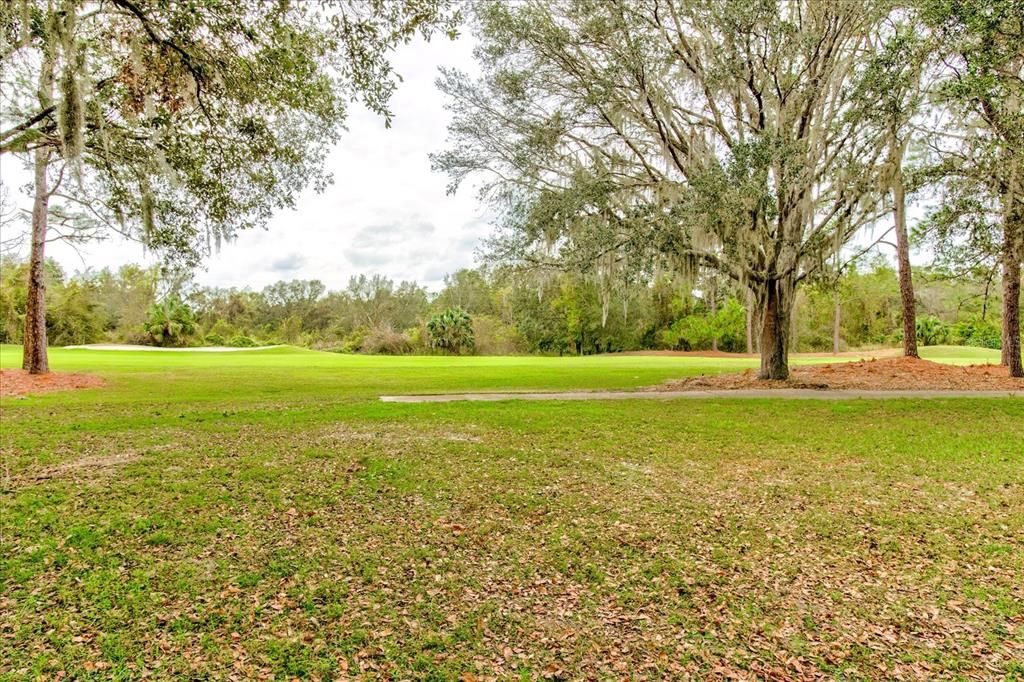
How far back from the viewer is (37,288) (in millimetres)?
13094

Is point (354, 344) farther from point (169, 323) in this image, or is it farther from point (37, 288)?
point (37, 288)

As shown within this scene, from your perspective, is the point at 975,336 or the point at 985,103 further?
the point at 975,336

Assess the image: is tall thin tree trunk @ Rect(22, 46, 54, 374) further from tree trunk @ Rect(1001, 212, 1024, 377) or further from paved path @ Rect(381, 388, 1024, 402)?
tree trunk @ Rect(1001, 212, 1024, 377)

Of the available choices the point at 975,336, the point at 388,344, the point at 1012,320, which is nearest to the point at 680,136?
the point at 1012,320

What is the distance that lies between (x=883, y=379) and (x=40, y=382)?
831 inches

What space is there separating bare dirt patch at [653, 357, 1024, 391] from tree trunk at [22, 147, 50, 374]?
15.7 meters

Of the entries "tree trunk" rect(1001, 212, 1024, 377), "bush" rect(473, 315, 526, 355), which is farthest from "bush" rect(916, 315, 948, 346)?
"bush" rect(473, 315, 526, 355)

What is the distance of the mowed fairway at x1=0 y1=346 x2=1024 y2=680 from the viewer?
2697 millimetres

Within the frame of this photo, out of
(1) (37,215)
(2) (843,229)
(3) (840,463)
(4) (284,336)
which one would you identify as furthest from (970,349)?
(4) (284,336)

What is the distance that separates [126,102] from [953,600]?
33.8 ft

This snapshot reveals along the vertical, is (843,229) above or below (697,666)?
above

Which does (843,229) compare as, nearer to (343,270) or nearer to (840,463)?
(840,463)

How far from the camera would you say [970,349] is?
110 feet

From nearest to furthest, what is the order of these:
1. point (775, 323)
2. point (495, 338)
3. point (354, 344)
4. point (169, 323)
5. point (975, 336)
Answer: point (775, 323) < point (169, 323) < point (975, 336) < point (354, 344) < point (495, 338)
